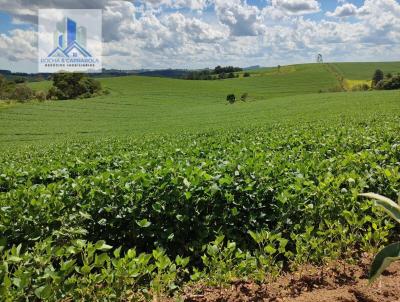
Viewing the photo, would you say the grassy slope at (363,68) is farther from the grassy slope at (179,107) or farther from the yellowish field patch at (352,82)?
the grassy slope at (179,107)

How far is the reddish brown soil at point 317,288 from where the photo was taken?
2961 millimetres

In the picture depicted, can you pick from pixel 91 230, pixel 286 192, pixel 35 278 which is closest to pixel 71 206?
pixel 91 230

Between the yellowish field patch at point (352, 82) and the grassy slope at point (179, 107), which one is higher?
the yellowish field patch at point (352, 82)

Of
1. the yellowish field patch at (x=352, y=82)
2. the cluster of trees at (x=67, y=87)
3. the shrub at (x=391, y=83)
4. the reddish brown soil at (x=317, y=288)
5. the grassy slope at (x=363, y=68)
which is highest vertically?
the grassy slope at (x=363, y=68)

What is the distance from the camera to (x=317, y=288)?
324cm

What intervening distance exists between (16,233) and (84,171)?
12.3ft

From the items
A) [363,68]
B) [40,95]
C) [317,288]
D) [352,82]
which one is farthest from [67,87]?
[363,68]

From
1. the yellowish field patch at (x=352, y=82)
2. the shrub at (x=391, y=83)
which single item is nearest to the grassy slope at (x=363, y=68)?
the yellowish field patch at (x=352, y=82)

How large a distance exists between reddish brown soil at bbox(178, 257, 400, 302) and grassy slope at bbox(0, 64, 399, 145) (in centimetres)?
2812

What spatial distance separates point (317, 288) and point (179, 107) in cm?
6714

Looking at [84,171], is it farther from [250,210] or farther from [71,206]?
[250,210]

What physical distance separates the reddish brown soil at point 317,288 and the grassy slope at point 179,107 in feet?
92.2

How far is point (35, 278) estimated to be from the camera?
2.65 m

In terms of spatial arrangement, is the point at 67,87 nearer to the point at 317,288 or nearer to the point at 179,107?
the point at 179,107
